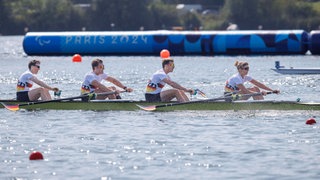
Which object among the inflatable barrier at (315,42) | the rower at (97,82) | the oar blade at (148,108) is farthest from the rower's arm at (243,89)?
the inflatable barrier at (315,42)

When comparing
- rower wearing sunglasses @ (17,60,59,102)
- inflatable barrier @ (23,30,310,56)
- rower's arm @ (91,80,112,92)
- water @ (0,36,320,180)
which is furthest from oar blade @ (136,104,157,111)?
inflatable barrier @ (23,30,310,56)

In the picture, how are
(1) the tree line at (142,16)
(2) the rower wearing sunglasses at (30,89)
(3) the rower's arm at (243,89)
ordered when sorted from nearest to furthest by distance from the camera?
(3) the rower's arm at (243,89) → (2) the rower wearing sunglasses at (30,89) → (1) the tree line at (142,16)

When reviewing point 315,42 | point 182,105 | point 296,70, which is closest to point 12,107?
point 182,105

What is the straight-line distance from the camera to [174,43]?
7106cm

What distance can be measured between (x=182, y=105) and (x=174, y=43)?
42.3 meters

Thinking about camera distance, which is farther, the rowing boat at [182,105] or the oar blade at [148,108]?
the oar blade at [148,108]

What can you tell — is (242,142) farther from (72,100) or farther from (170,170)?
(72,100)

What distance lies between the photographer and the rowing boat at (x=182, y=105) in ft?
91.0

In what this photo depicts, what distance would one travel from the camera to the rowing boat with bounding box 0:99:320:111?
91.0ft

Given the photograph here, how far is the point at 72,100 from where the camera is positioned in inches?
1174

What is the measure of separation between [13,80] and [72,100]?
73.9 ft

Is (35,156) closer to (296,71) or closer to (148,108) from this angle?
(148,108)

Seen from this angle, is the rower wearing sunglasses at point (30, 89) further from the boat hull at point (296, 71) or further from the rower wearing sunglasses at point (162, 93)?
the boat hull at point (296, 71)

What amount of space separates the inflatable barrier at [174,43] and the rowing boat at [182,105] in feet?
128
